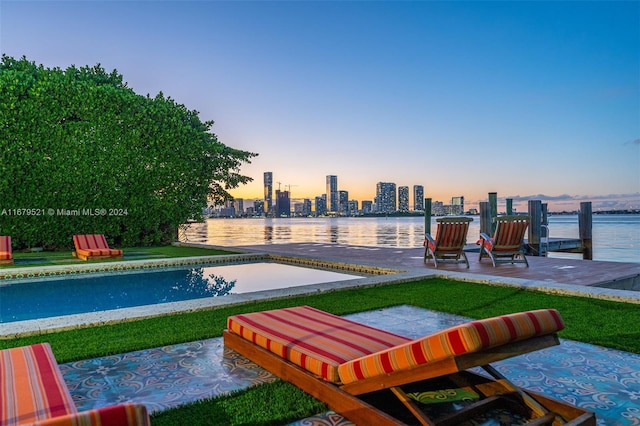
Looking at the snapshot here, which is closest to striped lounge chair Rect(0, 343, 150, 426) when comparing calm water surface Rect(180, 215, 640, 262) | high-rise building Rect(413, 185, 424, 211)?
calm water surface Rect(180, 215, 640, 262)

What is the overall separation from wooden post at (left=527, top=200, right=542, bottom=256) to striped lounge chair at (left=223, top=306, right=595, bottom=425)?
13385 mm

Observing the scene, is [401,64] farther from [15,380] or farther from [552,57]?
[15,380]

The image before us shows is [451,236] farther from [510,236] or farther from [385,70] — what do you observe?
[385,70]

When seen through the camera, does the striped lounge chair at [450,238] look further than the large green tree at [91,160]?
No

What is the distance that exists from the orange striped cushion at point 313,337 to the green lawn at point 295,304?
251 mm

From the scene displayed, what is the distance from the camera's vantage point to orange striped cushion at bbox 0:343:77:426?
6.00 feet

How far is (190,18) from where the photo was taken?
50.7ft

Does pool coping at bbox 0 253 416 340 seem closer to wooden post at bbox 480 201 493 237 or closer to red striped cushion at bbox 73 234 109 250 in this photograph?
red striped cushion at bbox 73 234 109 250

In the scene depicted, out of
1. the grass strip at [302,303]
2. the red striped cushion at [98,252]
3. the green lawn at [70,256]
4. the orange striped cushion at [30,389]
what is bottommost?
the green lawn at [70,256]

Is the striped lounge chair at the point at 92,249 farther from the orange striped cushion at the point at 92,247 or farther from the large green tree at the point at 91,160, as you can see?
the large green tree at the point at 91,160

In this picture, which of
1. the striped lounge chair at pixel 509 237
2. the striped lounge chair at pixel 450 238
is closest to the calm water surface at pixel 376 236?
the striped lounge chair at pixel 509 237

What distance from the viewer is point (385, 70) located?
23.0 m

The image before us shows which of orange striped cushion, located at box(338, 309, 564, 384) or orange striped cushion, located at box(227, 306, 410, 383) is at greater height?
orange striped cushion, located at box(338, 309, 564, 384)

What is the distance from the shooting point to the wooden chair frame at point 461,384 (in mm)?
2061
